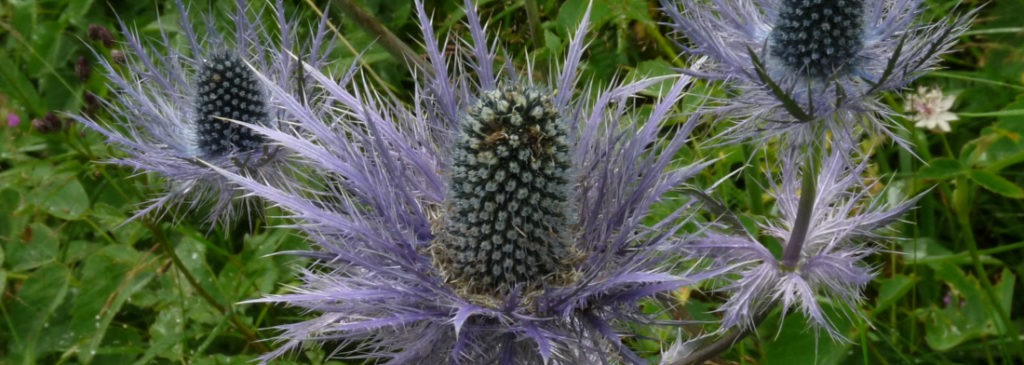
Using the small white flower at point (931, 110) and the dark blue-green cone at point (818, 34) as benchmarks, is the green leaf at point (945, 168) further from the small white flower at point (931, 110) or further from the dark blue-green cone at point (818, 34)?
the dark blue-green cone at point (818, 34)

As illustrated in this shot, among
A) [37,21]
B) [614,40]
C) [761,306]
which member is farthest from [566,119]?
[37,21]

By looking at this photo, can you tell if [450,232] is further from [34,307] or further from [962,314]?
[34,307]

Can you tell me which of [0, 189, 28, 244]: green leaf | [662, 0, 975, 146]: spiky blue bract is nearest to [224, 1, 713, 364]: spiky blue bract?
[662, 0, 975, 146]: spiky blue bract

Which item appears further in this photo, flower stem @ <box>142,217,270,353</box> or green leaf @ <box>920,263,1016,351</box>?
flower stem @ <box>142,217,270,353</box>

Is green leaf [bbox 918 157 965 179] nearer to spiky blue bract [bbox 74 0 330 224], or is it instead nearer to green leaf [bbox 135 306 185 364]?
spiky blue bract [bbox 74 0 330 224]

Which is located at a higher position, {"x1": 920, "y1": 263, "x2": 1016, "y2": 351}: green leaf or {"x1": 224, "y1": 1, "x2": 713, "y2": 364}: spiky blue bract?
{"x1": 224, "y1": 1, "x2": 713, "y2": 364}: spiky blue bract

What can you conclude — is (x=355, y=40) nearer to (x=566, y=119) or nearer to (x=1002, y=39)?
(x=566, y=119)
